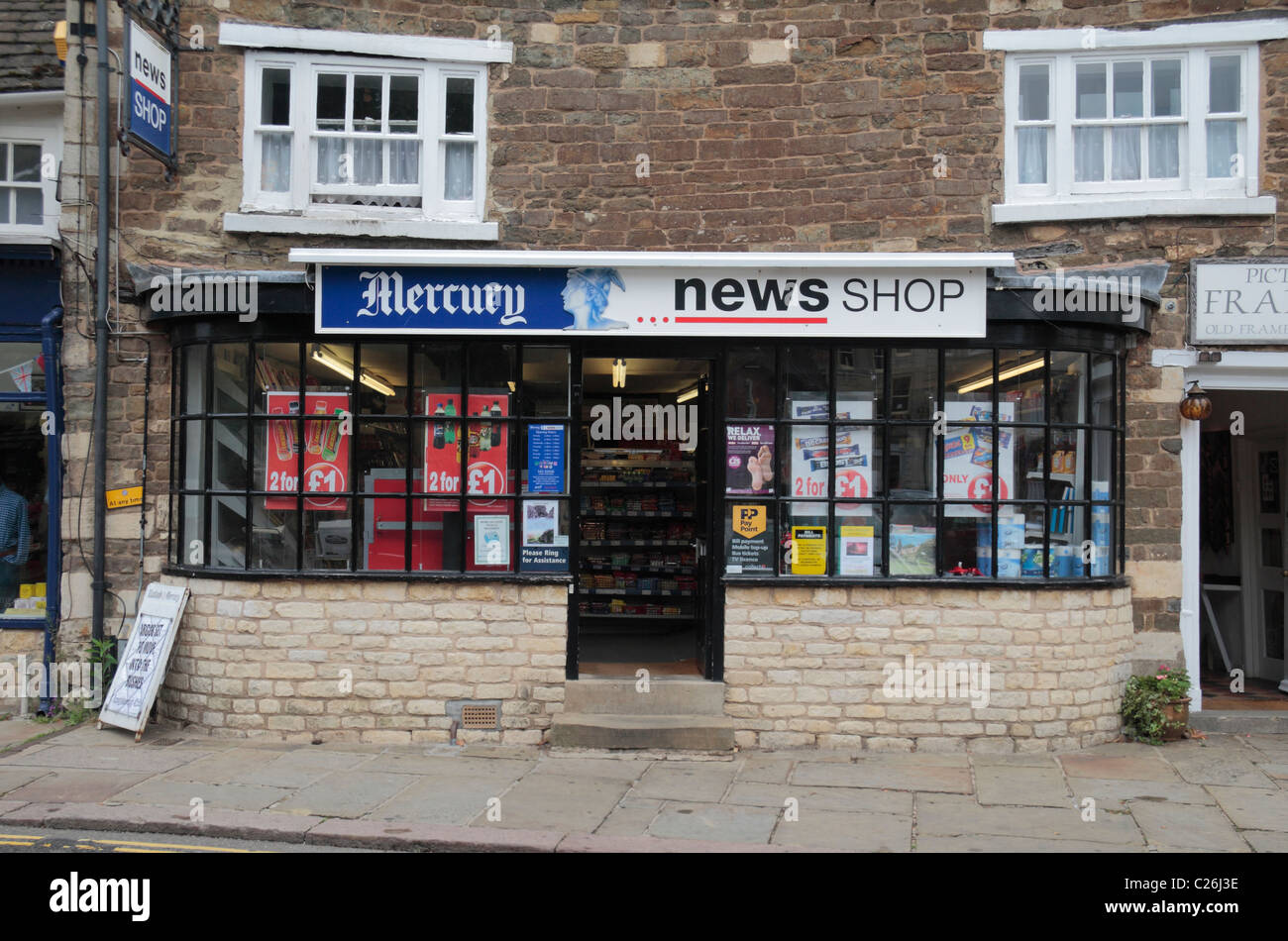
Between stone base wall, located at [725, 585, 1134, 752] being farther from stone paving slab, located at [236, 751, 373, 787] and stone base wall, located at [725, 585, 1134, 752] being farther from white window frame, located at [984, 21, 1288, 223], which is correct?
white window frame, located at [984, 21, 1288, 223]

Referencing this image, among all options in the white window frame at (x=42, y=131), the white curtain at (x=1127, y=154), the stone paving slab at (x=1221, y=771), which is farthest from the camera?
the white window frame at (x=42, y=131)

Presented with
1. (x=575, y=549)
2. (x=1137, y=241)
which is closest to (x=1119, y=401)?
(x=1137, y=241)

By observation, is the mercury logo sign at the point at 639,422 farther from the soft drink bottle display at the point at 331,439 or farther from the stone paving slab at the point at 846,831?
the stone paving slab at the point at 846,831

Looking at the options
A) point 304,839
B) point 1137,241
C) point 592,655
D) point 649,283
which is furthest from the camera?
point 592,655

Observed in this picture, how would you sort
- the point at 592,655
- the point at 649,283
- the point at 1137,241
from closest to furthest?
the point at 649,283
the point at 1137,241
the point at 592,655

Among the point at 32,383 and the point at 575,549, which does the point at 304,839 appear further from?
the point at 32,383

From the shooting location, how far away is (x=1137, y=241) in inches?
340

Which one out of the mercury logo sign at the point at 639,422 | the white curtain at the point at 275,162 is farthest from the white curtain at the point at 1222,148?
the white curtain at the point at 275,162

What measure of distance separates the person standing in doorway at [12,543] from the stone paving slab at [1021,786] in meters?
8.69

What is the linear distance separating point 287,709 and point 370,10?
20.2ft

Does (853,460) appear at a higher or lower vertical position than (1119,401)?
lower

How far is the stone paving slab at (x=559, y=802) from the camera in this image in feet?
20.7

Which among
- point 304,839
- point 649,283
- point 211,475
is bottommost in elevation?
point 304,839

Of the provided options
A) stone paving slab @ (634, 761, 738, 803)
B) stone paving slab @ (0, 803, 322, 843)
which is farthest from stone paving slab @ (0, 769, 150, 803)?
stone paving slab @ (634, 761, 738, 803)
